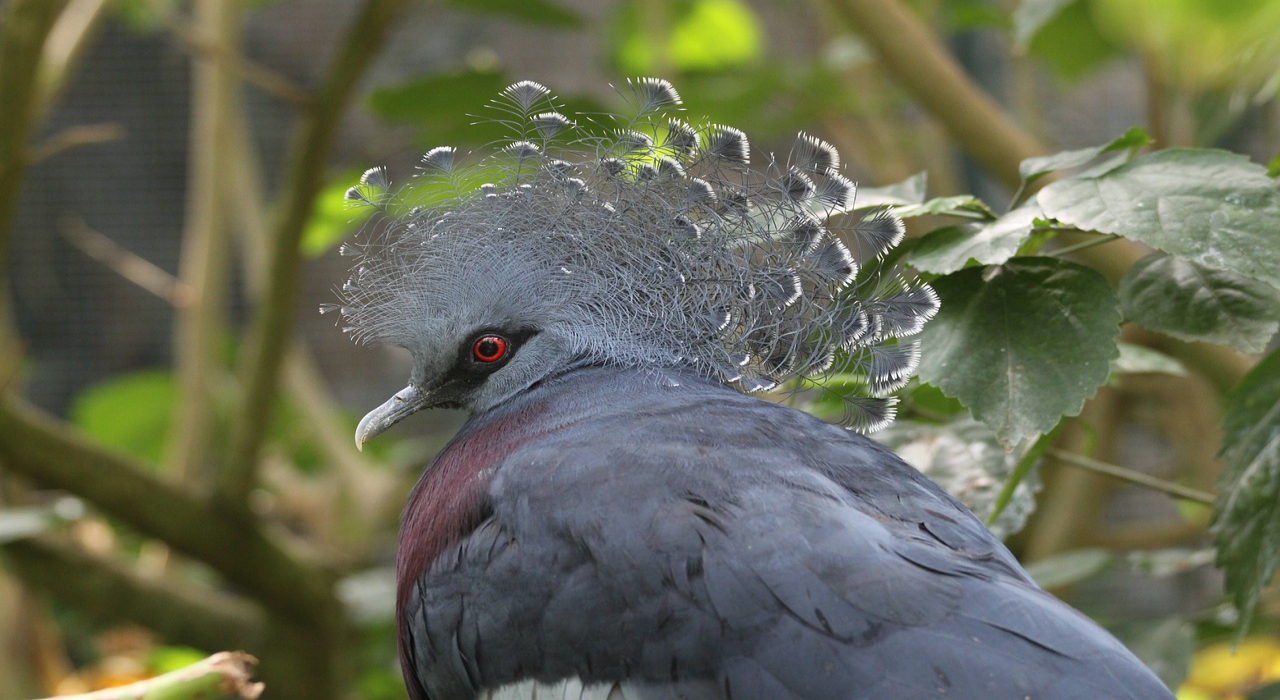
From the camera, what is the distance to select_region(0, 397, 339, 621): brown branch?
1998 mm

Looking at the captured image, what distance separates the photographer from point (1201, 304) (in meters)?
1.10

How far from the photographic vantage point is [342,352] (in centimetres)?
502

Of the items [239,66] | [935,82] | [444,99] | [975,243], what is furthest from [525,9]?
[975,243]

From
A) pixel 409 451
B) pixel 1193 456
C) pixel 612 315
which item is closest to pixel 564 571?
pixel 612 315

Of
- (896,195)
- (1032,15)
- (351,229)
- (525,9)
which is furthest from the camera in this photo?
(351,229)

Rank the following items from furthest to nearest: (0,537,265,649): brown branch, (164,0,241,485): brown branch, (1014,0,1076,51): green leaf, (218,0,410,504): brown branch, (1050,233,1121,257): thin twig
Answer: (164,0,241,485): brown branch
(0,537,265,649): brown branch
(218,0,410,504): brown branch
(1014,0,1076,51): green leaf
(1050,233,1121,257): thin twig

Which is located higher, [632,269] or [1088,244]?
[632,269]

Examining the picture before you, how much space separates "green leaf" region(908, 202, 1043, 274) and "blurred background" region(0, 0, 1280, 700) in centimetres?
20

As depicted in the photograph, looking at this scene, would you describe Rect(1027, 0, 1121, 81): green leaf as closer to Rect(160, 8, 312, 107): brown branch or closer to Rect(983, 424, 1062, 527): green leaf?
Rect(983, 424, 1062, 527): green leaf

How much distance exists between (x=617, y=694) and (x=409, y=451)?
272 cm

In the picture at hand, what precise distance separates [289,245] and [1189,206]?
1667 millimetres

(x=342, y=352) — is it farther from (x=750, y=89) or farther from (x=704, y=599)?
(x=704, y=599)

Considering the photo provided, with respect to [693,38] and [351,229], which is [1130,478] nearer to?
[693,38]

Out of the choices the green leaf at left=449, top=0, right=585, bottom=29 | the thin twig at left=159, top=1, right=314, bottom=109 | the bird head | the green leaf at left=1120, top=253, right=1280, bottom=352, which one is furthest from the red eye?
the green leaf at left=449, top=0, right=585, bottom=29
